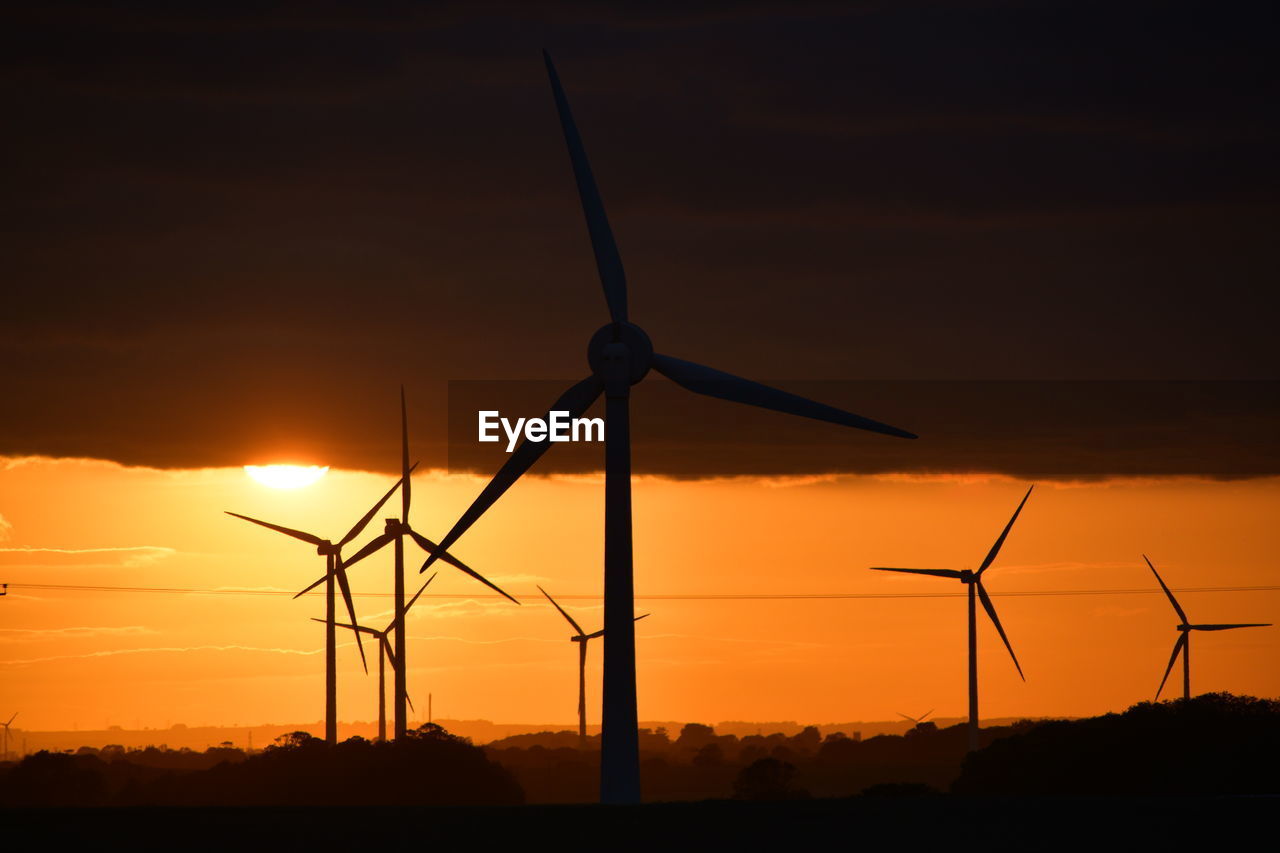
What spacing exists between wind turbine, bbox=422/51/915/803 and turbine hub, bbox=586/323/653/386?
0.04 meters

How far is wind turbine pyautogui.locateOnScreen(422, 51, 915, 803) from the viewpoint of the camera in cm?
8006

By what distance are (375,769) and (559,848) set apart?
140 metres

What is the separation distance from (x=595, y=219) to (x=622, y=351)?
965cm

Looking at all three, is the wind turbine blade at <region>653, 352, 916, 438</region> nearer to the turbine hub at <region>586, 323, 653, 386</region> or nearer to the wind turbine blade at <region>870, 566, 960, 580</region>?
the turbine hub at <region>586, 323, 653, 386</region>

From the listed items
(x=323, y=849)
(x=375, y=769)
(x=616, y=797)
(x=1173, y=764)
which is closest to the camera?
(x=323, y=849)

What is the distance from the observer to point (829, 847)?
192ft

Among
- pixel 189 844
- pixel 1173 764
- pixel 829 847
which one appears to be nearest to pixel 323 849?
pixel 189 844

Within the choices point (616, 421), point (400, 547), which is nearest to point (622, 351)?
point (616, 421)

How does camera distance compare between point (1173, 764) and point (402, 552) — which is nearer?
point (402, 552)

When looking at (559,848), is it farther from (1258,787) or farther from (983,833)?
(1258,787)

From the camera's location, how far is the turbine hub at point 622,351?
84438mm

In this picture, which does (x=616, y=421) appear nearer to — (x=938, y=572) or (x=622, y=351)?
(x=622, y=351)

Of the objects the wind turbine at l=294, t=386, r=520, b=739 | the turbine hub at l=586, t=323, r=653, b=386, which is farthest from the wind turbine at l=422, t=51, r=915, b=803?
the wind turbine at l=294, t=386, r=520, b=739

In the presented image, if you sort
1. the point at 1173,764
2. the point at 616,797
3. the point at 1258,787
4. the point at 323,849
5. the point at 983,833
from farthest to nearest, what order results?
the point at 1173,764 → the point at 1258,787 → the point at 616,797 → the point at 983,833 → the point at 323,849
